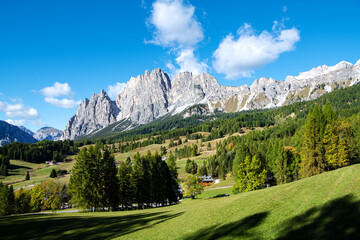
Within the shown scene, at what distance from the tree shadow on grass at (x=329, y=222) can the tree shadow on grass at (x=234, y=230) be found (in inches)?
96.9

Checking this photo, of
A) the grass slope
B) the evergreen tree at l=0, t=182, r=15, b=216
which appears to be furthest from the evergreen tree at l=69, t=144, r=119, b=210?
the evergreen tree at l=0, t=182, r=15, b=216

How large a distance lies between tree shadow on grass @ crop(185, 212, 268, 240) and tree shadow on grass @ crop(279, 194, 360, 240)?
8.08 feet

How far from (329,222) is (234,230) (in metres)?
6.34

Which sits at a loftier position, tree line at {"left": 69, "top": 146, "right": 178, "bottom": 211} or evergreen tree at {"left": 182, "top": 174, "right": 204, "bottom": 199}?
tree line at {"left": 69, "top": 146, "right": 178, "bottom": 211}

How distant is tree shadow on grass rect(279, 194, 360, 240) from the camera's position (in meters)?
11.6

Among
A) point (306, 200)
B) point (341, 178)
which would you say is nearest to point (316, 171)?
point (341, 178)

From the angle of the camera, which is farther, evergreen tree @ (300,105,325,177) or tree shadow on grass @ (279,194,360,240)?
evergreen tree @ (300,105,325,177)

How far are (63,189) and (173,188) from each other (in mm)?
54242

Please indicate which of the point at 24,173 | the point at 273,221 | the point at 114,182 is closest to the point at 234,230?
the point at 273,221

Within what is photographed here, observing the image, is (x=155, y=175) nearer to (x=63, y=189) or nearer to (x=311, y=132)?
(x=311, y=132)

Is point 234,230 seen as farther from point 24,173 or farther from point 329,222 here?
point 24,173

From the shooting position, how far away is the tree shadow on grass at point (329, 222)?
11.6 metres

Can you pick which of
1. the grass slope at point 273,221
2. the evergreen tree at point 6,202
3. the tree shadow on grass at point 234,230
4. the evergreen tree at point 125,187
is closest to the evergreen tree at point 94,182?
the evergreen tree at point 125,187

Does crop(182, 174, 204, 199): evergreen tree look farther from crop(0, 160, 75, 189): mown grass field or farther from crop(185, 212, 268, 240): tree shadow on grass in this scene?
crop(0, 160, 75, 189): mown grass field
